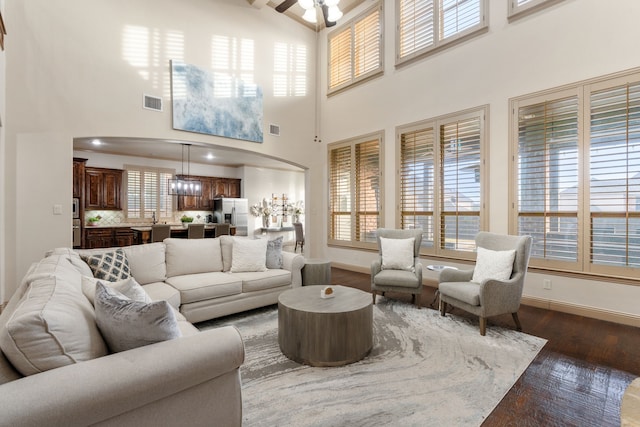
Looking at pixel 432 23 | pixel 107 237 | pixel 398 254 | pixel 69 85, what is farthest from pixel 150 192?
pixel 432 23

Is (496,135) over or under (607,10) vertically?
under

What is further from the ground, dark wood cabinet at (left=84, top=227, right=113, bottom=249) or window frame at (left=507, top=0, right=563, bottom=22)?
window frame at (left=507, top=0, right=563, bottom=22)

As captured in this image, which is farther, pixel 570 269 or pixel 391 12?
pixel 391 12

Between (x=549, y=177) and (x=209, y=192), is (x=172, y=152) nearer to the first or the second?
(x=209, y=192)

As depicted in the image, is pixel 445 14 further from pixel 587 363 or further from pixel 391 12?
pixel 587 363

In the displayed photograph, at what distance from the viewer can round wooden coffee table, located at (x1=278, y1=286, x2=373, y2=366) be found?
96.7 inches

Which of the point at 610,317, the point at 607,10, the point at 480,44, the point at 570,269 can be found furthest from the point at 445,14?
the point at 610,317

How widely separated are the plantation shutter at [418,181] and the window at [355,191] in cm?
52

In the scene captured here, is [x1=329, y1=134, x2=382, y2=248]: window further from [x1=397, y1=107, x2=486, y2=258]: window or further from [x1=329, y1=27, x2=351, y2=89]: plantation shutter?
[x1=329, y1=27, x2=351, y2=89]: plantation shutter

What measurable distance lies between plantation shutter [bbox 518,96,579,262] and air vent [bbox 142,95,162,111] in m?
5.26

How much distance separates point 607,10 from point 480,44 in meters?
1.38

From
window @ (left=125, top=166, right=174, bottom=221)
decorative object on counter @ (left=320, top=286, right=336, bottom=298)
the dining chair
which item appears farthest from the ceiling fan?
window @ (left=125, top=166, right=174, bottom=221)

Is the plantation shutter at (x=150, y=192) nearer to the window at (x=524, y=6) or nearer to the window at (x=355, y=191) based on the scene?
the window at (x=355, y=191)

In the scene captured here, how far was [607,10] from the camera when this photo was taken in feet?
11.4
